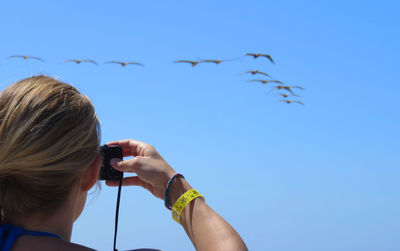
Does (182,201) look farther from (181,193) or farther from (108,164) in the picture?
(108,164)

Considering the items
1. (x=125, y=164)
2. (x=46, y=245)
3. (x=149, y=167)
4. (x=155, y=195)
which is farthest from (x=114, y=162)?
(x=46, y=245)

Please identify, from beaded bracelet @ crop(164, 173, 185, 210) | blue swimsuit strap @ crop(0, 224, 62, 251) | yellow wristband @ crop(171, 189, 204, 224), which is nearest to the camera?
blue swimsuit strap @ crop(0, 224, 62, 251)

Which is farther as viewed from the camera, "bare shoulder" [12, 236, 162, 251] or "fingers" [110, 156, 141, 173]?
"fingers" [110, 156, 141, 173]

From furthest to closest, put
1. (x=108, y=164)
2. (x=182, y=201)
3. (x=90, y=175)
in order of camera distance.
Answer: (x=108, y=164) → (x=182, y=201) → (x=90, y=175)

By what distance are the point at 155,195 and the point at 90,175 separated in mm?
684

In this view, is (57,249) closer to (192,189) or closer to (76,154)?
(76,154)

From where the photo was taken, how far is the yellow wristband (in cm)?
308

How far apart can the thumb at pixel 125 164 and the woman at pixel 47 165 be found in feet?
1.18

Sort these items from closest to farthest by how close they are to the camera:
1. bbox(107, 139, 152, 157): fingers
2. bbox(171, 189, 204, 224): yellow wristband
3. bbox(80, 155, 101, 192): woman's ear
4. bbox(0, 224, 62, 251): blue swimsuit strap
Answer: bbox(0, 224, 62, 251): blue swimsuit strap → bbox(80, 155, 101, 192): woman's ear → bbox(171, 189, 204, 224): yellow wristband → bbox(107, 139, 152, 157): fingers

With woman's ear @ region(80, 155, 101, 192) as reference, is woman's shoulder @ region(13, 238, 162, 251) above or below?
below

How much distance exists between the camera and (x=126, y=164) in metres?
3.24

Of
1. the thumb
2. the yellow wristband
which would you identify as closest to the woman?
the yellow wristband

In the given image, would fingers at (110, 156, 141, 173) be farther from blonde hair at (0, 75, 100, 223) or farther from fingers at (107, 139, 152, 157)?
blonde hair at (0, 75, 100, 223)

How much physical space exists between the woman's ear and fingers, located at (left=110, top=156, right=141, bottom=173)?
356mm
